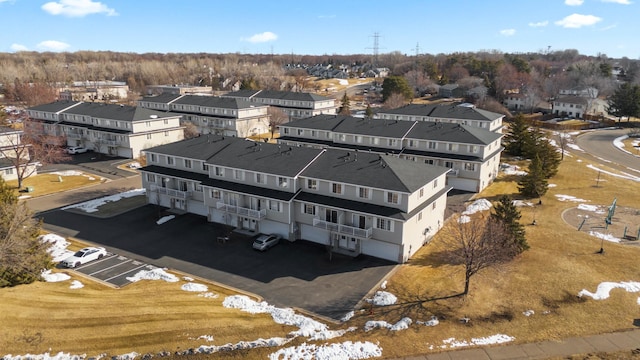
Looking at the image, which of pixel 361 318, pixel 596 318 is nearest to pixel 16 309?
pixel 361 318

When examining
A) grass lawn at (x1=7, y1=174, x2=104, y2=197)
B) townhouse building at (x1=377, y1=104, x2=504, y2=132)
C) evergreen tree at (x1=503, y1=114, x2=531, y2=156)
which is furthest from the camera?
townhouse building at (x1=377, y1=104, x2=504, y2=132)

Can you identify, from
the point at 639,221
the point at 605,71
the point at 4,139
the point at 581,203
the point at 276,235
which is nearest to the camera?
the point at 276,235

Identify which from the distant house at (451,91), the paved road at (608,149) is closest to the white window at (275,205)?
the paved road at (608,149)

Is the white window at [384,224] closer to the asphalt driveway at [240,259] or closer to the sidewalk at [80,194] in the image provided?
the asphalt driveway at [240,259]

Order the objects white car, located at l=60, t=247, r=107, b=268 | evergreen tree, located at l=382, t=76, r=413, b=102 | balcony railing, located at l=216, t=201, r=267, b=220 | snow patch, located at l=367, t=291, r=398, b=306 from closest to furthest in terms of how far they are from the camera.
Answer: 1. snow patch, located at l=367, t=291, r=398, b=306
2. white car, located at l=60, t=247, r=107, b=268
3. balcony railing, located at l=216, t=201, r=267, b=220
4. evergreen tree, located at l=382, t=76, r=413, b=102

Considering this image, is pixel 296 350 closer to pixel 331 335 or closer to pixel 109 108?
pixel 331 335

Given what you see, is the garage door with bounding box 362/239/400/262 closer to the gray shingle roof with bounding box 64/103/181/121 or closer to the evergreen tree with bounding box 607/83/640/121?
the gray shingle roof with bounding box 64/103/181/121

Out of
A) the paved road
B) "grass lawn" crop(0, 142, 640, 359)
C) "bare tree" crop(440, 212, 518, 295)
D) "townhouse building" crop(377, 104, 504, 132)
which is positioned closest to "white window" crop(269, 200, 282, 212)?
"grass lawn" crop(0, 142, 640, 359)
